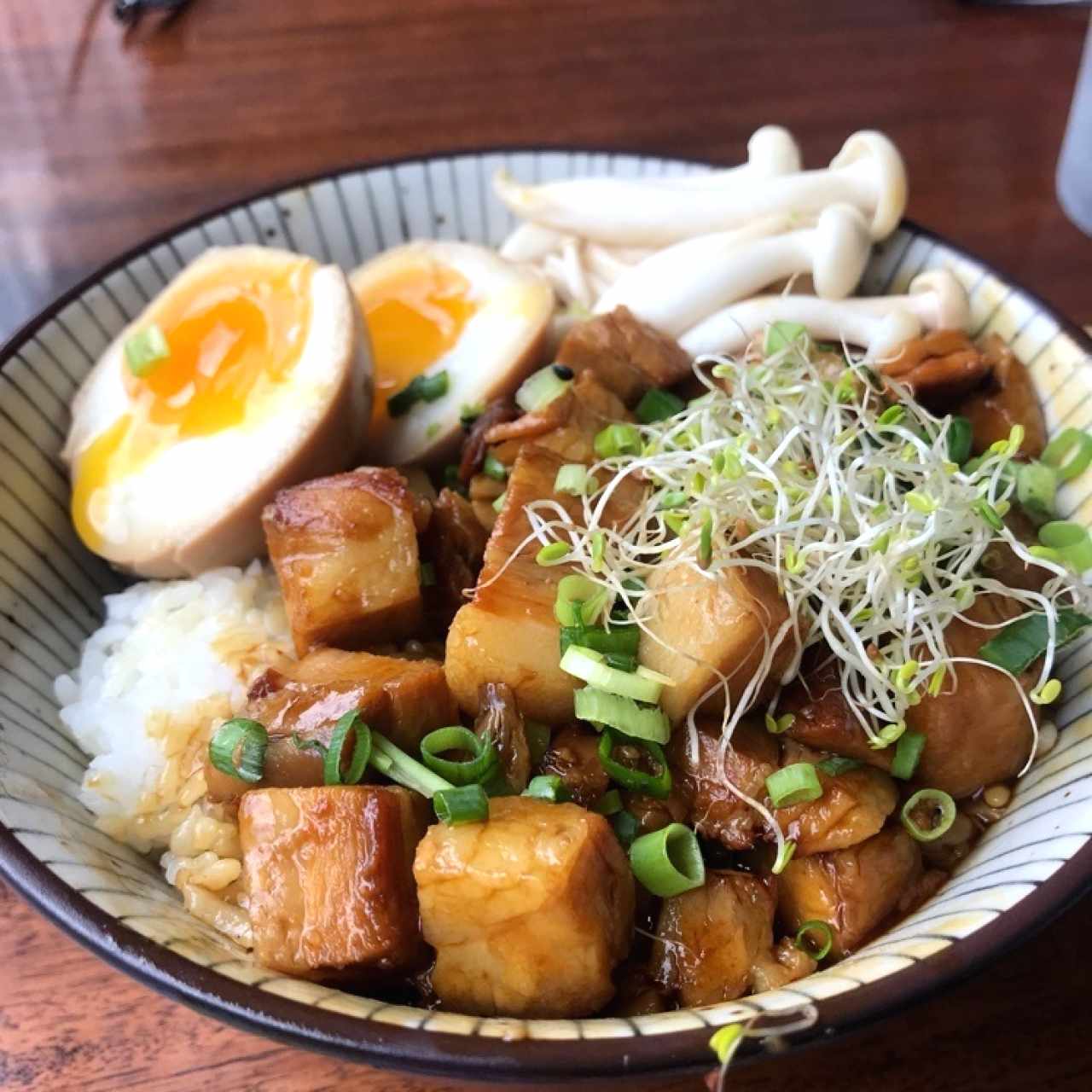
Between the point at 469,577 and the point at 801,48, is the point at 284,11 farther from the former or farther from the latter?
the point at 469,577

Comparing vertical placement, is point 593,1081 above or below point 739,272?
below

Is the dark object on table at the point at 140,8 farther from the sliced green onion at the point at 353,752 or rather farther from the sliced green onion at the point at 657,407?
the sliced green onion at the point at 353,752

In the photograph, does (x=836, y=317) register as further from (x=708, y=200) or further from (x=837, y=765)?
(x=837, y=765)

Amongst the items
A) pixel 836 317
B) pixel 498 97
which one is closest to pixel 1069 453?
pixel 836 317

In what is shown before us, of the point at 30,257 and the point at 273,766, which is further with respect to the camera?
the point at 30,257

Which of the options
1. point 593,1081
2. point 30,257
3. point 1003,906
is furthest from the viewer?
point 30,257

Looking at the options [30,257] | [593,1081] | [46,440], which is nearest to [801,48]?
[30,257]

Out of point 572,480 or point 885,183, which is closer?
point 572,480
